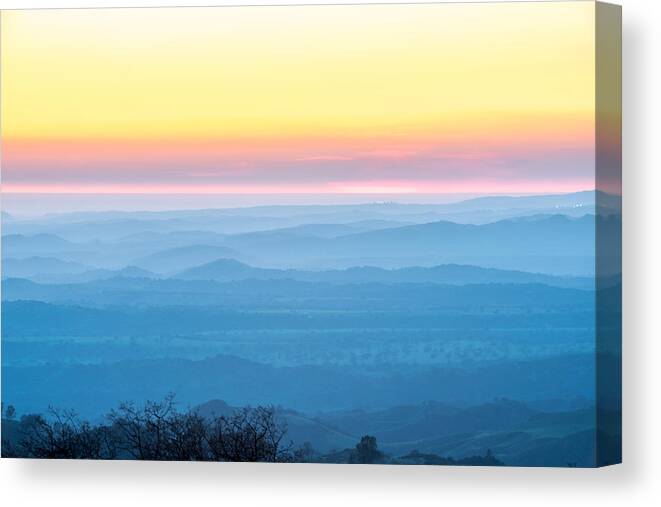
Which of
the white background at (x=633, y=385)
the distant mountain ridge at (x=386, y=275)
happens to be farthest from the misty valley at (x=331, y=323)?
the white background at (x=633, y=385)

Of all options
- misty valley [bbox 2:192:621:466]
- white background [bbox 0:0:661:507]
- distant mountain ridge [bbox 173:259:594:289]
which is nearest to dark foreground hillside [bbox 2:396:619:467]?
misty valley [bbox 2:192:621:466]

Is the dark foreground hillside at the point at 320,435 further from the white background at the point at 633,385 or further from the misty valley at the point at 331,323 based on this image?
the white background at the point at 633,385

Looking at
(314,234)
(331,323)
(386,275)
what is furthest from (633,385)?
(314,234)

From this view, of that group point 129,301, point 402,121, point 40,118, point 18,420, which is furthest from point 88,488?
point 402,121

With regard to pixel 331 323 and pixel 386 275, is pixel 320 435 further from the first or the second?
pixel 386 275

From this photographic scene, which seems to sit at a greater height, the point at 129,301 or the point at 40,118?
the point at 40,118

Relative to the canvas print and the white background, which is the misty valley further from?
the white background

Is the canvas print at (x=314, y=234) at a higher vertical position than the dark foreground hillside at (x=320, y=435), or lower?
higher

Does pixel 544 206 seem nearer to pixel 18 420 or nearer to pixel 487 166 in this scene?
pixel 487 166

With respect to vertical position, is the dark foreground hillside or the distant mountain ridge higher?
the distant mountain ridge
